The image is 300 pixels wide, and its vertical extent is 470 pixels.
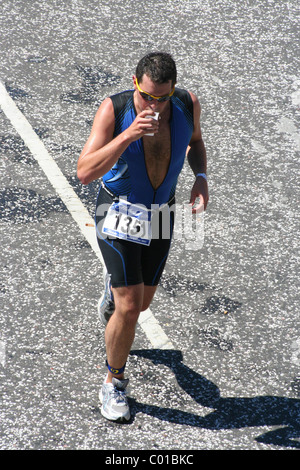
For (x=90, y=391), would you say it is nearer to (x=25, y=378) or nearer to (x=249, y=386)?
(x=25, y=378)

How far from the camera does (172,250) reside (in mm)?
5633

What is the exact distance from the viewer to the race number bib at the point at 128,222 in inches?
163

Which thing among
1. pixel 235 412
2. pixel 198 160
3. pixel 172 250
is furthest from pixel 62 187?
pixel 235 412

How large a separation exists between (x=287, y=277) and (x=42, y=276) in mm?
1943

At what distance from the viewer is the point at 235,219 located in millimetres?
6039

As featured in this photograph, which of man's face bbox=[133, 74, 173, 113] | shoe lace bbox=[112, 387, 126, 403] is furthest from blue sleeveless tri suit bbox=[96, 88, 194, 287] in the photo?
shoe lace bbox=[112, 387, 126, 403]

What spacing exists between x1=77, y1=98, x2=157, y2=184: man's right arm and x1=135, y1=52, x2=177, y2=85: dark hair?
0.24m

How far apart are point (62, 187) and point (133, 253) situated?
2180mm

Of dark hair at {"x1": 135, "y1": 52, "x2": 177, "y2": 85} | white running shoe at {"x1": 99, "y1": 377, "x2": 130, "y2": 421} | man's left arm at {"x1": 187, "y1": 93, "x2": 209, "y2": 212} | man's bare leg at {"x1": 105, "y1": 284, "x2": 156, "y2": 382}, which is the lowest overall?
→ white running shoe at {"x1": 99, "y1": 377, "x2": 130, "y2": 421}

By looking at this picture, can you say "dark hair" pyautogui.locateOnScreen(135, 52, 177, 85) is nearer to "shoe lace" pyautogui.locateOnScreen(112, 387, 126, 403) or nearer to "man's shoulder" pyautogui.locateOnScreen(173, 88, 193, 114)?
"man's shoulder" pyautogui.locateOnScreen(173, 88, 193, 114)

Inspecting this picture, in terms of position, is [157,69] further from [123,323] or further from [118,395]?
[118,395]

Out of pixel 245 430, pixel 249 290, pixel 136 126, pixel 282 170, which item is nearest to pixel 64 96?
pixel 282 170

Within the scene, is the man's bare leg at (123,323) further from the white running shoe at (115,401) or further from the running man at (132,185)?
the white running shoe at (115,401)

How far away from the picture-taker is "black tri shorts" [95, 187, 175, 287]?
4090 mm
